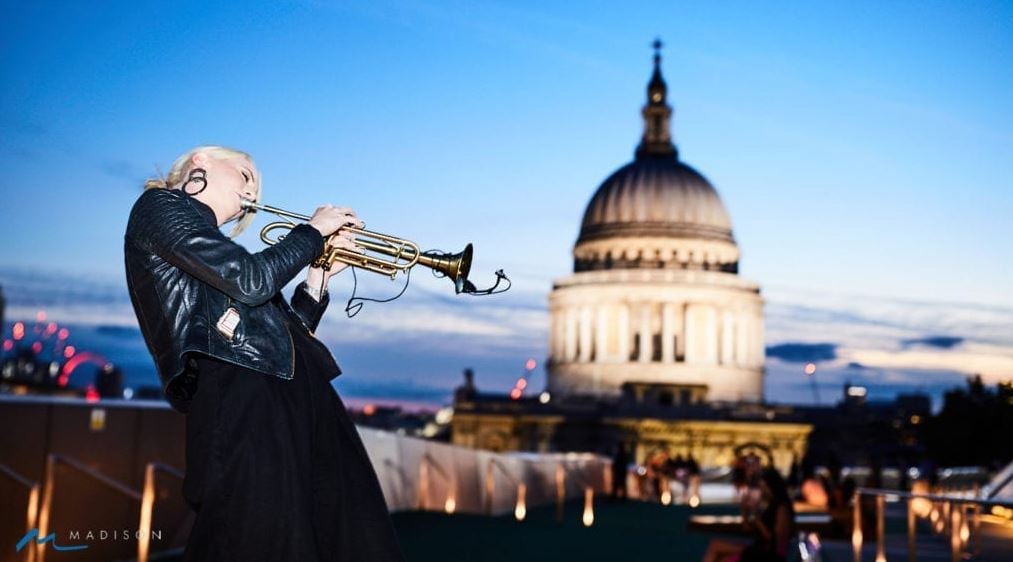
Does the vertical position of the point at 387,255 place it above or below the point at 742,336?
below

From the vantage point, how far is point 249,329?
4273 mm

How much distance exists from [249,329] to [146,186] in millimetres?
683

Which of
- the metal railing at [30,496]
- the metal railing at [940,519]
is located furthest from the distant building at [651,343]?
the metal railing at [30,496]

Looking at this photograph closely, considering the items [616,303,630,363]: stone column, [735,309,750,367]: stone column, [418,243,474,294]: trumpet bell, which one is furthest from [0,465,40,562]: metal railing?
[735,309,750,367]: stone column

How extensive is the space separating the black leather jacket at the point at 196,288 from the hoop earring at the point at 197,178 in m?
0.11

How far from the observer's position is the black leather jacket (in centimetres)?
418

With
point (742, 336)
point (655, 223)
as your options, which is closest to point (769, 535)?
point (742, 336)

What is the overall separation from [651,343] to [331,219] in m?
97.3

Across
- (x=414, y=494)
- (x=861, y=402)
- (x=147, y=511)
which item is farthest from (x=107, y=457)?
(x=861, y=402)

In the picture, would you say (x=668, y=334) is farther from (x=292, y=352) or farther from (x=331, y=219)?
(x=292, y=352)

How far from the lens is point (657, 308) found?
102000 mm

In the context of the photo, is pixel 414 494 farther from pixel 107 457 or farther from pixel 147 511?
pixel 147 511

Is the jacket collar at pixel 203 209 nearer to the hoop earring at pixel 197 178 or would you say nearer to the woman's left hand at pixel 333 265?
the hoop earring at pixel 197 178

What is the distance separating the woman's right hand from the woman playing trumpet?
0.12 metres
